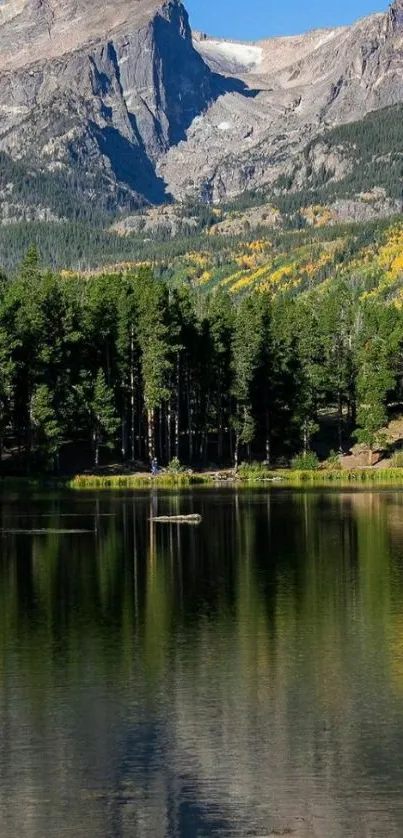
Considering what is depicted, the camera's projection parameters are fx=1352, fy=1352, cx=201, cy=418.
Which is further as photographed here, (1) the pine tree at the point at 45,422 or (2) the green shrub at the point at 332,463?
(2) the green shrub at the point at 332,463

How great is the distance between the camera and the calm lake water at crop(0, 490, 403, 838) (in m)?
30.3

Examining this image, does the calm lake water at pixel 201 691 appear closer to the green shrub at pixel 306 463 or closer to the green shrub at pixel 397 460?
the green shrub at pixel 306 463

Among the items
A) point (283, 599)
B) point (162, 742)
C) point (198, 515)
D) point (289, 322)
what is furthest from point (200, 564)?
point (289, 322)

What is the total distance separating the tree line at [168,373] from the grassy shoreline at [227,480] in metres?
3.91

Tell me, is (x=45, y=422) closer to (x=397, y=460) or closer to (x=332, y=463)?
(x=332, y=463)

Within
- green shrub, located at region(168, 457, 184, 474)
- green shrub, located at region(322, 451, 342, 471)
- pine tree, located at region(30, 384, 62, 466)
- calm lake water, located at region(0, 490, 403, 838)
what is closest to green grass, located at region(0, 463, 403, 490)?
green shrub, located at region(322, 451, 342, 471)

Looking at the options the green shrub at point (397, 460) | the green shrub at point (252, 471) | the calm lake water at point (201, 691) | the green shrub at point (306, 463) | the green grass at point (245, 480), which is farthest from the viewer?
the green shrub at point (397, 460)

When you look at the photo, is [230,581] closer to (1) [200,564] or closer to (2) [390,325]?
(1) [200,564]

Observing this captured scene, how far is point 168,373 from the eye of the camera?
14138 cm

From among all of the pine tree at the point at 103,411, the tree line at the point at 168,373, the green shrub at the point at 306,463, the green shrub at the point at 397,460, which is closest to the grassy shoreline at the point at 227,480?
the green shrub at the point at 306,463

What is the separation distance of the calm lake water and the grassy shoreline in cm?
5193

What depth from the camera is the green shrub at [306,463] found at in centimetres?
14475

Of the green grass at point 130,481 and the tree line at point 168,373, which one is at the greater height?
the tree line at point 168,373

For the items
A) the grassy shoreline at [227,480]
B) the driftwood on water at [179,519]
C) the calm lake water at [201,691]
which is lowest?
the calm lake water at [201,691]
